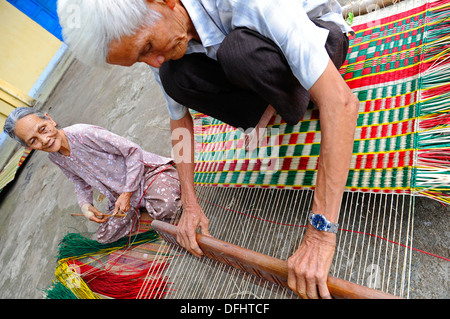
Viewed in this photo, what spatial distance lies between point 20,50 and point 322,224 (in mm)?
7481

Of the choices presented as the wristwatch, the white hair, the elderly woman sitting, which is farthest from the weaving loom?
the white hair

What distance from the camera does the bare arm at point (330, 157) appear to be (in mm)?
897

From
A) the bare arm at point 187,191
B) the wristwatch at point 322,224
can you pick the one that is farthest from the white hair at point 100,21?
the wristwatch at point 322,224

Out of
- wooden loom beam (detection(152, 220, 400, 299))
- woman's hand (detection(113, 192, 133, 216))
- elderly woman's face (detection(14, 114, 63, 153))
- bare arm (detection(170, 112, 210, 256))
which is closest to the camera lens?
wooden loom beam (detection(152, 220, 400, 299))

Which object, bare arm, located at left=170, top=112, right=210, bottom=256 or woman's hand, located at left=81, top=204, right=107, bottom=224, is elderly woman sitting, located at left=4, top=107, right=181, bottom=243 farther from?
bare arm, located at left=170, top=112, right=210, bottom=256

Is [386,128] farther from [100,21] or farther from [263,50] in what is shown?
[100,21]

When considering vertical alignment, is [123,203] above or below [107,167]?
below

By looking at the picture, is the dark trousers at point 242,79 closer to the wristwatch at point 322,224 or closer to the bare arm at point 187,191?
the bare arm at point 187,191

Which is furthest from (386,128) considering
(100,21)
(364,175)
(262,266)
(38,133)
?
(38,133)

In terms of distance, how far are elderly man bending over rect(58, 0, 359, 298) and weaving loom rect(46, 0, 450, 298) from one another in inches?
A: 10.3

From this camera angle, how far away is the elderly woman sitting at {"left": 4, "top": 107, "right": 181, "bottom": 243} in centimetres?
189

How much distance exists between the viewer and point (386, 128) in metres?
1.28

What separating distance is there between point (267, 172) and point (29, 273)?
2.46 metres
